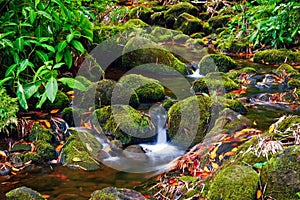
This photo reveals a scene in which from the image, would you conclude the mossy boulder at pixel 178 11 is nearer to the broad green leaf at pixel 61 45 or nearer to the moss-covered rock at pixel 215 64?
the moss-covered rock at pixel 215 64

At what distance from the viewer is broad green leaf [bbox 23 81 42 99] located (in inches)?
218

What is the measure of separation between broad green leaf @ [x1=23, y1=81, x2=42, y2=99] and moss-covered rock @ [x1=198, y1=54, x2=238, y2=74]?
442cm

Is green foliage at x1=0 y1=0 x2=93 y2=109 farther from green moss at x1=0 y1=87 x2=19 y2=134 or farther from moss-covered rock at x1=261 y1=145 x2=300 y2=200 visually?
moss-covered rock at x1=261 y1=145 x2=300 y2=200

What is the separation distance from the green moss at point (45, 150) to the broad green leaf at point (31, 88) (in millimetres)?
685

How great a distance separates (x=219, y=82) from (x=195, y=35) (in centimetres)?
527

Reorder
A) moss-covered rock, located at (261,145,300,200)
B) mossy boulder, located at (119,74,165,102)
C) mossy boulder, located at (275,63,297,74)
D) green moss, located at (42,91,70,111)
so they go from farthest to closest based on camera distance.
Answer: mossy boulder, located at (275,63,297,74) → mossy boulder, located at (119,74,165,102) → green moss, located at (42,91,70,111) → moss-covered rock, located at (261,145,300,200)

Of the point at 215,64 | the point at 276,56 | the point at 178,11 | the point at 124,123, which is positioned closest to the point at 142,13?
the point at 178,11

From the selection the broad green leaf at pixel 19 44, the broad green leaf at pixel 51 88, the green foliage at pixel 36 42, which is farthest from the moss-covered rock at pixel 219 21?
the broad green leaf at pixel 51 88

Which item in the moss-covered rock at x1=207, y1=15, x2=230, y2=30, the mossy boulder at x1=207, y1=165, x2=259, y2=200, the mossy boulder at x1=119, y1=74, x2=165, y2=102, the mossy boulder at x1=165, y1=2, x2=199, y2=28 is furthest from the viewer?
the mossy boulder at x1=165, y1=2, x2=199, y2=28

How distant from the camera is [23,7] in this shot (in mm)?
5801

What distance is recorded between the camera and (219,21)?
1309 centimetres

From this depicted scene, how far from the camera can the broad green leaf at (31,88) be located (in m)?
5.54

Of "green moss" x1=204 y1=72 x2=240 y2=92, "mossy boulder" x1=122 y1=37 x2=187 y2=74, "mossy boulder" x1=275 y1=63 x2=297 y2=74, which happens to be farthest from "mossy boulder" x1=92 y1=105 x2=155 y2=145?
"mossy boulder" x1=275 y1=63 x2=297 y2=74

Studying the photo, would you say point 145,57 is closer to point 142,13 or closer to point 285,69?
point 285,69
